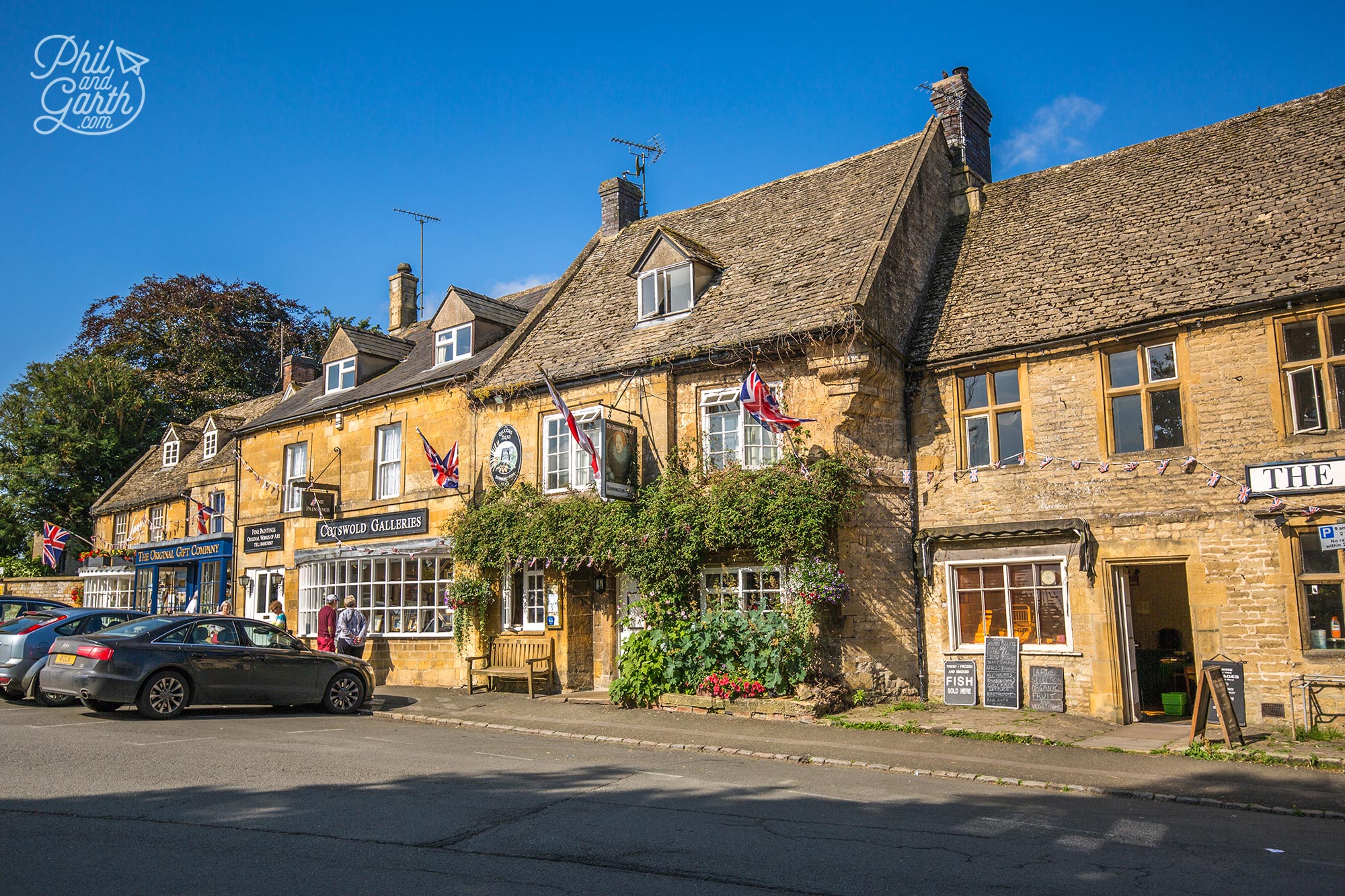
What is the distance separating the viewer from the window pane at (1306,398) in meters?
12.4

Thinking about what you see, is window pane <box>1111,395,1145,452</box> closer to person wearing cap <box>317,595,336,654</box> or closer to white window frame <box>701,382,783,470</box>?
white window frame <box>701,382,783,470</box>

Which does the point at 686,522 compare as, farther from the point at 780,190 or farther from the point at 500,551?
the point at 780,190

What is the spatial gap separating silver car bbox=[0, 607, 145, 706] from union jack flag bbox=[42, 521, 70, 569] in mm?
16685

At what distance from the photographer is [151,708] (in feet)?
43.6

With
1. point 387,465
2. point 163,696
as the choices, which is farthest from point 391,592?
point 163,696

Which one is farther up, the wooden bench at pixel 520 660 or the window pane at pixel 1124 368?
the window pane at pixel 1124 368

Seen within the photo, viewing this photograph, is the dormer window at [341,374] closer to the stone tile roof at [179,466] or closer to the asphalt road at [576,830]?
the stone tile roof at [179,466]

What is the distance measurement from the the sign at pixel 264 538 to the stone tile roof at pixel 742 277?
8.73 m

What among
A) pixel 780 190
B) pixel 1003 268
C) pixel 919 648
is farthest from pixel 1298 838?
pixel 780 190

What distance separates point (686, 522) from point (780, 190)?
9779 millimetres

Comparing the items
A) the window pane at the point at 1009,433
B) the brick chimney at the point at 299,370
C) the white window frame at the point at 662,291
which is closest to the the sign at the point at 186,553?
the brick chimney at the point at 299,370

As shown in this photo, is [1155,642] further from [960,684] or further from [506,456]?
[506,456]

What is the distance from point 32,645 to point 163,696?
4060mm

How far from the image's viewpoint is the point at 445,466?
19.6m
